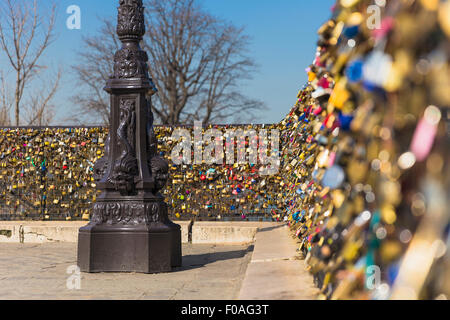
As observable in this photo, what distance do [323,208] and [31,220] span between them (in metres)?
8.27

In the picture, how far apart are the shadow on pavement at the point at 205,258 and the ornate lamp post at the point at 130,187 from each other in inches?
12.1

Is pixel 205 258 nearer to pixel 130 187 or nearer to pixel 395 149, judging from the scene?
pixel 130 187

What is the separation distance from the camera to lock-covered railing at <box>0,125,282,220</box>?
31.8 feet

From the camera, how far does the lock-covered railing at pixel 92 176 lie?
970 cm

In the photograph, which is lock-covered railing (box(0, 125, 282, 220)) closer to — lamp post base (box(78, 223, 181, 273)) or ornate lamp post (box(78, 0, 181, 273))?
ornate lamp post (box(78, 0, 181, 273))

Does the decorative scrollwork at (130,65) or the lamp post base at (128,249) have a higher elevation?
the decorative scrollwork at (130,65)

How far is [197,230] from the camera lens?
8.77m

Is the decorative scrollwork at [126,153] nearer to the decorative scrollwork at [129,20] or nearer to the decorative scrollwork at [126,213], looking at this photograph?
the decorative scrollwork at [126,213]

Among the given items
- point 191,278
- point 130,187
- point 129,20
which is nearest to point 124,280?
point 191,278

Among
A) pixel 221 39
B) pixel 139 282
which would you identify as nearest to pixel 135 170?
pixel 139 282

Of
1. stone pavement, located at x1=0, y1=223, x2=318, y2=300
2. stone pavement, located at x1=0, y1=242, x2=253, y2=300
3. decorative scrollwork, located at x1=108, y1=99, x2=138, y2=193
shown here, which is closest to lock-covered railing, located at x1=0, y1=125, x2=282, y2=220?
stone pavement, located at x1=0, y1=223, x2=318, y2=300

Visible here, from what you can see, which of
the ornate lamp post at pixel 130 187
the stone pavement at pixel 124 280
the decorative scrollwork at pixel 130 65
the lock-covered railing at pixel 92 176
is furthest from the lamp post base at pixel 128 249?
the lock-covered railing at pixel 92 176

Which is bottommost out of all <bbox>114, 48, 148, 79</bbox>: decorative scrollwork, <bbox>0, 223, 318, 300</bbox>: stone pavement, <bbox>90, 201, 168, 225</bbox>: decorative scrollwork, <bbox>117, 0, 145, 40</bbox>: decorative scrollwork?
<bbox>0, 223, 318, 300</bbox>: stone pavement

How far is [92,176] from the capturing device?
9805 mm
